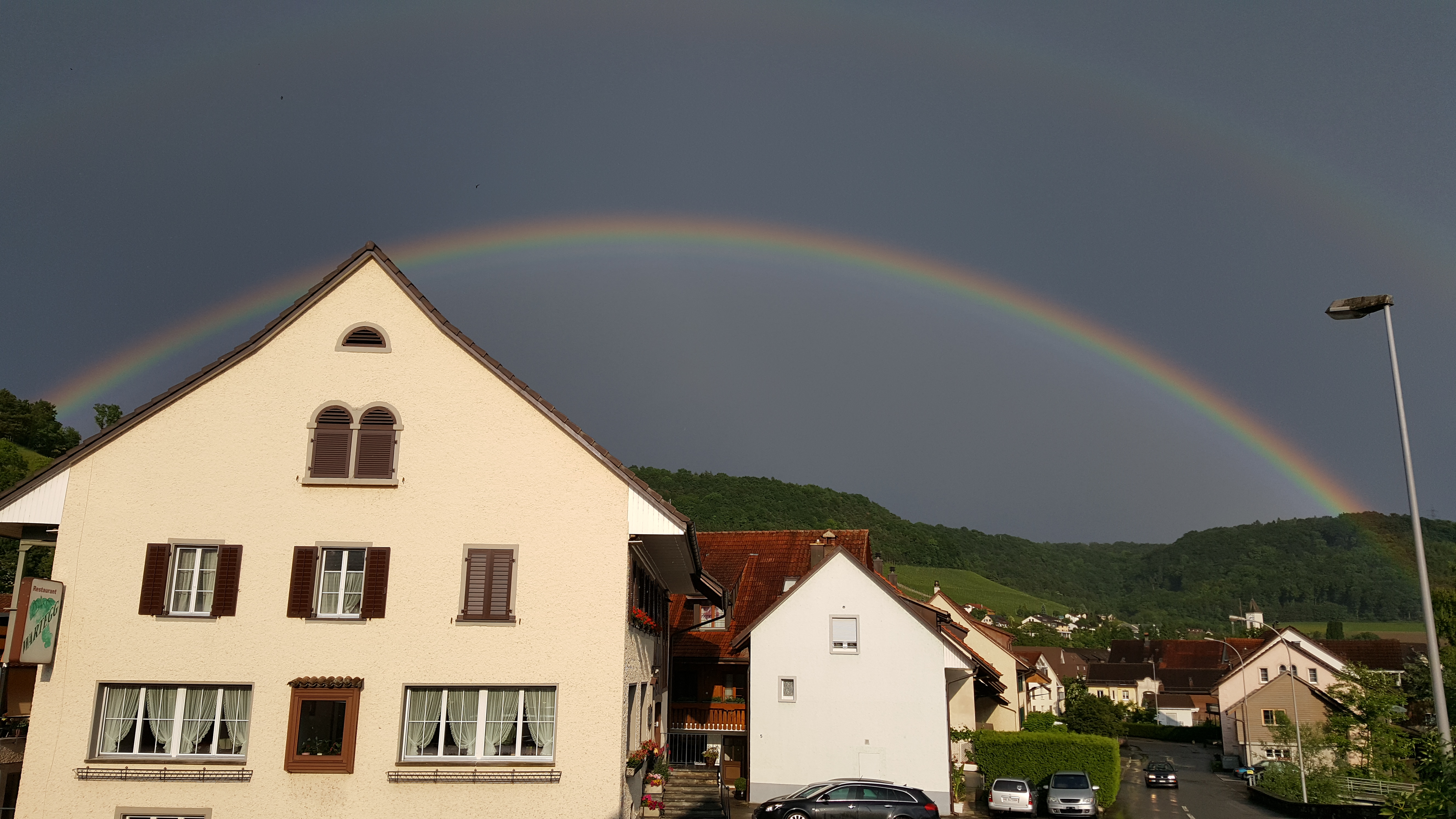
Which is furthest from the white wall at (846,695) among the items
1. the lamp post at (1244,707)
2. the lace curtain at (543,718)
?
the lamp post at (1244,707)

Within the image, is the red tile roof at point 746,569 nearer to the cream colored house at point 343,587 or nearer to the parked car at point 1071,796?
the parked car at point 1071,796

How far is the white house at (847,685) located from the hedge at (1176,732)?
7488 cm

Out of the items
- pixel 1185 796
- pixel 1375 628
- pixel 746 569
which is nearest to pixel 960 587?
pixel 1375 628

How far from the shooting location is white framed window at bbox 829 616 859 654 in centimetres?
3597

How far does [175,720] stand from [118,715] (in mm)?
1200

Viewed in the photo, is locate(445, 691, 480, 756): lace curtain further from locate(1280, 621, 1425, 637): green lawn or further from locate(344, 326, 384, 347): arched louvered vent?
locate(1280, 621, 1425, 637): green lawn

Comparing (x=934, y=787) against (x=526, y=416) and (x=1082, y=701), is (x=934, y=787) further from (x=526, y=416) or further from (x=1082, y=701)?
(x=1082, y=701)

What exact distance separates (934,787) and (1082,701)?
53.0 metres

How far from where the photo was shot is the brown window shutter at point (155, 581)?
68.8 feet

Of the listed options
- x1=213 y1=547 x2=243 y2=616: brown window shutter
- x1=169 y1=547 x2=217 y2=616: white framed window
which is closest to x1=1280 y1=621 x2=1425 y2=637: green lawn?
x1=213 y1=547 x2=243 y2=616: brown window shutter

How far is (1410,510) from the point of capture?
53.7 feet

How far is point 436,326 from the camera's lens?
2297 cm

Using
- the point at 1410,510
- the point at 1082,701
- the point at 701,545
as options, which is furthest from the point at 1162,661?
the point at 1410,510

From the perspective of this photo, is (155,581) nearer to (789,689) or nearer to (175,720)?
(175,720)
